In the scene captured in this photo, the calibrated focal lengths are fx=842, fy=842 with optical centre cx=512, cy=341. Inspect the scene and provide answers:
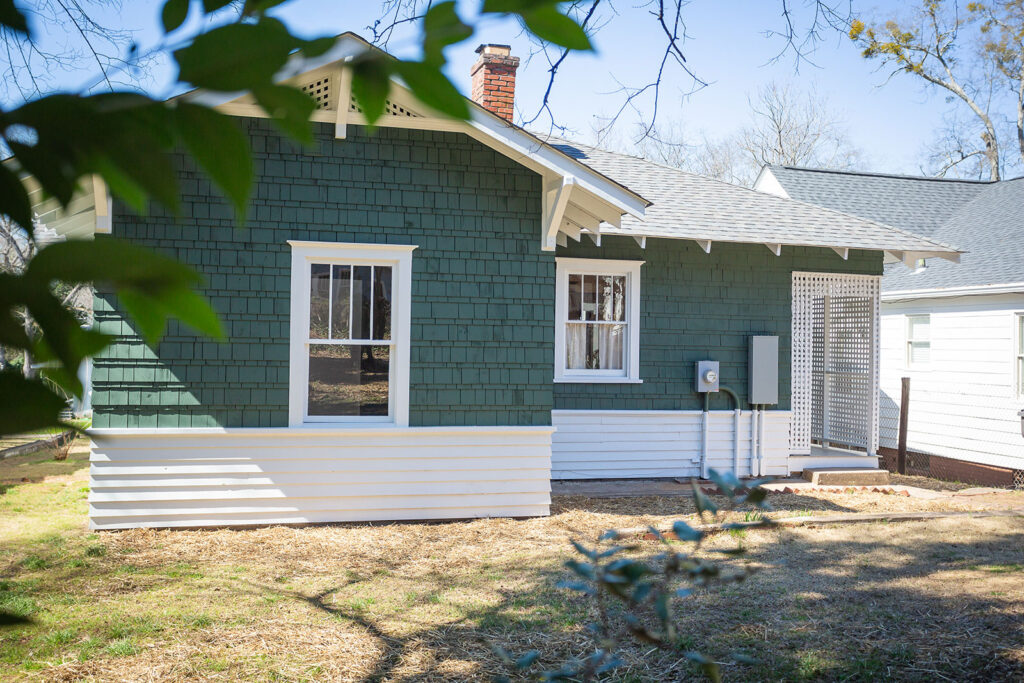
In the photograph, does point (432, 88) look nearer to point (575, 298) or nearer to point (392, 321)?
point (392, 321)

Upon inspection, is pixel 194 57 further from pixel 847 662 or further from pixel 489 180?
pixel 489 180

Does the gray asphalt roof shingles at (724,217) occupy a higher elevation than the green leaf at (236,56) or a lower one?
higher

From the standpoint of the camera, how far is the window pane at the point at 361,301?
780 centimetres

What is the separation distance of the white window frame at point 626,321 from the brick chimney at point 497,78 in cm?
213

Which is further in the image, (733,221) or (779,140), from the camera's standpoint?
(779,140)

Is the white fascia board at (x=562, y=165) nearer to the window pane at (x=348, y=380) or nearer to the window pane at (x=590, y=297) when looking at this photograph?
the window pane at (x=348, y=380)

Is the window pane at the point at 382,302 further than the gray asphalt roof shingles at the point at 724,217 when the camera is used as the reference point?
No

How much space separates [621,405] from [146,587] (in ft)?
20.1

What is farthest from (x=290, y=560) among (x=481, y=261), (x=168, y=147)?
(x=168, y=147)

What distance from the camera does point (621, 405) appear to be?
1051 cm

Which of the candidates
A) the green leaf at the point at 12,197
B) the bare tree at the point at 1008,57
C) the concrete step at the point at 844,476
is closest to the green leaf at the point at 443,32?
the green leaf at the point at 12,197

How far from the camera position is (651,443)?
10.6m

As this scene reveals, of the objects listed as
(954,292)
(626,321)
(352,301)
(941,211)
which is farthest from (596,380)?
(941,211)

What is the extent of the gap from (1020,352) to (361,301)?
9.74 m
